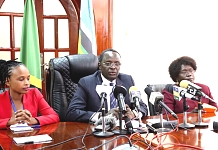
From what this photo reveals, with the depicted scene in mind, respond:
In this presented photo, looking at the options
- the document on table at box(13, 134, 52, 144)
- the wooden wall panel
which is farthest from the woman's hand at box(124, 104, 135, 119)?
the wooden wall panel

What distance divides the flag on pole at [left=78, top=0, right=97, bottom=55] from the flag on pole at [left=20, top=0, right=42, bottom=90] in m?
0.52

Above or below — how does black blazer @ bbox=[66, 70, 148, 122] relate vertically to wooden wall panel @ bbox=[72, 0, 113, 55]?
below

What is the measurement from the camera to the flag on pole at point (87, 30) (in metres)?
3.82

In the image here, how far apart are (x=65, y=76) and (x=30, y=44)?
1043mm

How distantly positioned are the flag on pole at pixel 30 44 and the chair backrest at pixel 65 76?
0.81 meters

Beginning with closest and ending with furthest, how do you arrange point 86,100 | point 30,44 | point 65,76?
point 86,100
point 65,76
point 30,44

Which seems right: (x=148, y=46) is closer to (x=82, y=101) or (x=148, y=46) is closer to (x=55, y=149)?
(x=82, y=101)

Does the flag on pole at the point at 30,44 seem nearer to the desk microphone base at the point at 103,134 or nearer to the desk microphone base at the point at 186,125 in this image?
the desk microphone base at the point at 103,134

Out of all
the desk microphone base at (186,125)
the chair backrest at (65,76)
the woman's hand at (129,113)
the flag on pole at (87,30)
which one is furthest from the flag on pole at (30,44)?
the desk microphone base at (186,125)

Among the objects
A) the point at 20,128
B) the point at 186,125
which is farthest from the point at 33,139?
the point at 186,125

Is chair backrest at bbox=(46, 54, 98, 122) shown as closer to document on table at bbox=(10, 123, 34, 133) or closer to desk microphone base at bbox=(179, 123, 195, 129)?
document on table at bbox=(10, 123, 34, 133)

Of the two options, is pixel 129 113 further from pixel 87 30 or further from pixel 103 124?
pixel 87 30

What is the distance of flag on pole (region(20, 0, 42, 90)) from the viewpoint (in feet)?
11.8

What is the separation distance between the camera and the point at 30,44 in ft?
11.8
